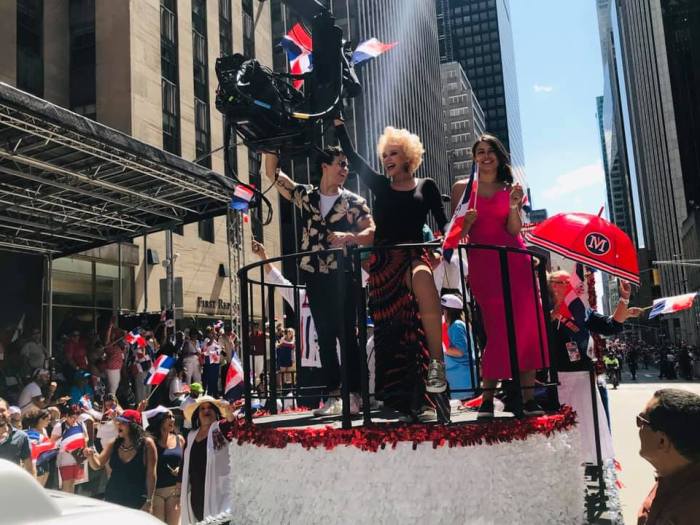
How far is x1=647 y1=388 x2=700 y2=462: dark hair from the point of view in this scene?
2234 millimetres

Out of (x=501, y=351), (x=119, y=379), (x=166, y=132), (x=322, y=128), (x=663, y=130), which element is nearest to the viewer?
(x=501, y=351)

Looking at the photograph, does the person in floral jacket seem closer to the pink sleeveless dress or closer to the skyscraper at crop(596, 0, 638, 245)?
the pink sleeveless dress

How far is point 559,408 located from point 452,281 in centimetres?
152

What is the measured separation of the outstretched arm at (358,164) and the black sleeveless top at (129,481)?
4685 millimetres

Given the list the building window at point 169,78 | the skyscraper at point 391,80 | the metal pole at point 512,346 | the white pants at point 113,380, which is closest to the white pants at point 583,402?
the metal pole at point 512,346

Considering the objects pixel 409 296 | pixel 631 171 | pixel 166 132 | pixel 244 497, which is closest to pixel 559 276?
pixel 409 296

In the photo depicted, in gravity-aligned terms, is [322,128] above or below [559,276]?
above

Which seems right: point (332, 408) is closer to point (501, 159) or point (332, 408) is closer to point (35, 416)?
point (501, 159)

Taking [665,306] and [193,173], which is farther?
[193,173]

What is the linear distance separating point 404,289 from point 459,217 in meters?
0.58

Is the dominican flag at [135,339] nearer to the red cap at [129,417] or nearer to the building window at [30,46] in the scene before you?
the red cap at [129,417]

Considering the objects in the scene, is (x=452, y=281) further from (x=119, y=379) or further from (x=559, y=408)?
(x=119, y=379)

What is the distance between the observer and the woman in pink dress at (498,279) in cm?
394

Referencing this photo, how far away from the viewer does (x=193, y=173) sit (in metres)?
13.6
